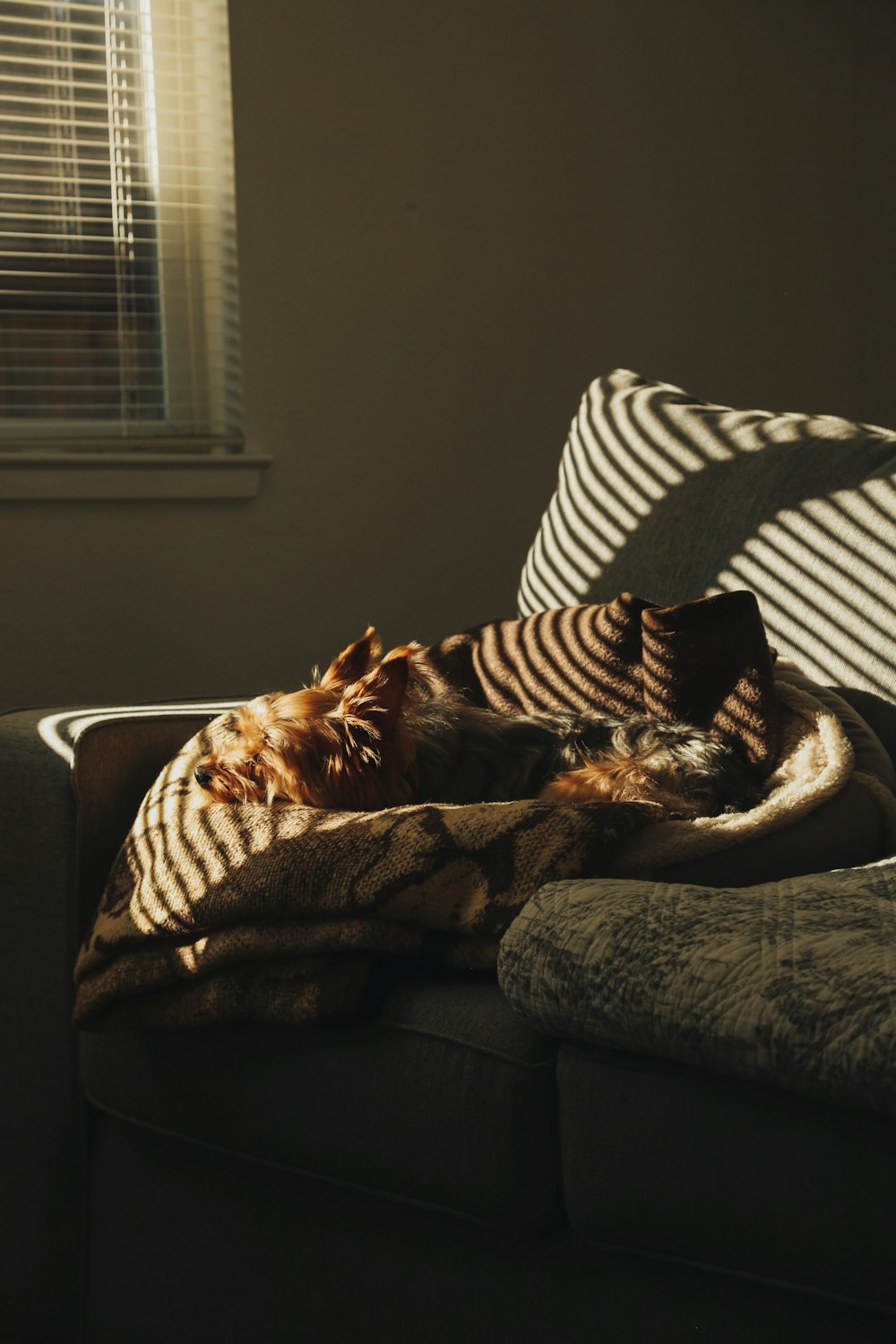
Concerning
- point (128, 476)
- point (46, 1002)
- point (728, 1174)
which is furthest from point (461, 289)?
point (728, 1174)

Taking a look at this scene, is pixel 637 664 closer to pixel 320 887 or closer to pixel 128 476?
pixel 320 887

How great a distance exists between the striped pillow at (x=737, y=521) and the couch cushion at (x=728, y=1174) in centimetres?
97

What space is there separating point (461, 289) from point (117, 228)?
0.83 metres

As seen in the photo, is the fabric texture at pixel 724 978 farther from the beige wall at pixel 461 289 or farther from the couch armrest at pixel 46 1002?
the beige wall at pixel 461 289

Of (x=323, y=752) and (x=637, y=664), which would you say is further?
(x=637, y=664)

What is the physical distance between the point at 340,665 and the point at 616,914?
685 millimetres

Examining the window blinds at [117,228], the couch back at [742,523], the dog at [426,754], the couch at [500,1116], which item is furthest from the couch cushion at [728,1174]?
the window blinds at [117,228]

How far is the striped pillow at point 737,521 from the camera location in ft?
6.61

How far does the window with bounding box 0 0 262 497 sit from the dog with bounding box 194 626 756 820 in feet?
4.33

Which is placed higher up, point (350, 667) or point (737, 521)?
point (737, 521)

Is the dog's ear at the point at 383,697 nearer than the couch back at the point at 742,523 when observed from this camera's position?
Yes

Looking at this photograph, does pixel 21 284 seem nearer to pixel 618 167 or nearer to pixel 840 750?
pixel 618 167

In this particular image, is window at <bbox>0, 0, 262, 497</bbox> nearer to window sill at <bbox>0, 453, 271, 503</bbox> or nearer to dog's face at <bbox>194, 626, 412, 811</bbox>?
window sill at <bbox>0, 453, 271, 503</bbox>

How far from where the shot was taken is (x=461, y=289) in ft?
10.8
